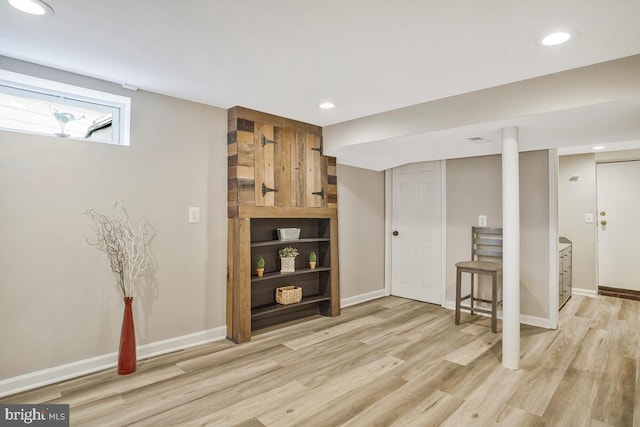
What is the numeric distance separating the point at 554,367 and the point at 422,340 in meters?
1.02

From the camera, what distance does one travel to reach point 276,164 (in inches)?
138

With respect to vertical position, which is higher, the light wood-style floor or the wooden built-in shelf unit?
the wooden built-in shelf unit

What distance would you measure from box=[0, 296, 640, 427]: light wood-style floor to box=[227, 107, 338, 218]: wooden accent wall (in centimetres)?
134

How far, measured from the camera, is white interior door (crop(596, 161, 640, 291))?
4832 millimetres

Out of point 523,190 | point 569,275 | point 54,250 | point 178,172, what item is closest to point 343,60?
point 178,172

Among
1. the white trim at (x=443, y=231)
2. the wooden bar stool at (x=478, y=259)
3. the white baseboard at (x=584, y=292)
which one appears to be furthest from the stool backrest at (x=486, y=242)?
the white baseboard at (x=584, y=292)

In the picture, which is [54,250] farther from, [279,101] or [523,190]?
[523,190]

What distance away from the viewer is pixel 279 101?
Answer: 304 centimetres

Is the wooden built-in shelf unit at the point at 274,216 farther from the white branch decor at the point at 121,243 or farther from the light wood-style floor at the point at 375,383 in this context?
the white branch decor at the point at 121,243

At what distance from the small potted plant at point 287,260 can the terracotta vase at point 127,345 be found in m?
1.48

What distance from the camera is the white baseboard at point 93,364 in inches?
88.8

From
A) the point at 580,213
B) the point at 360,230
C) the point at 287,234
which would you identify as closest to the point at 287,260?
the point at 287,234

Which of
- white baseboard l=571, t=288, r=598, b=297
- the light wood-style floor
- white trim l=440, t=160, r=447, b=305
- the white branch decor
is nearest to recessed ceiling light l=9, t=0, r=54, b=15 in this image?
the white branch decor

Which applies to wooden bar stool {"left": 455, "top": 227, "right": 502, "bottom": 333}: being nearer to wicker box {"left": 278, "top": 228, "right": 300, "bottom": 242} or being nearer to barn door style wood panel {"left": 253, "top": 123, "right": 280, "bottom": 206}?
wicker box {"left": 278, "top": 228, "right": 300, "bottom": 242}
